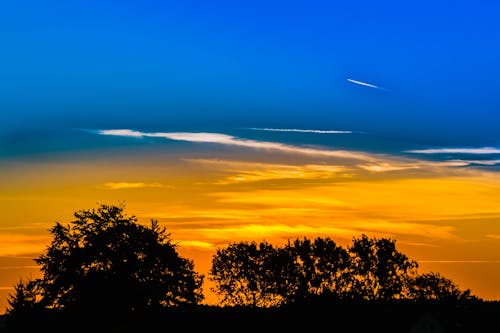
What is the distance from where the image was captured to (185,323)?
304 feet

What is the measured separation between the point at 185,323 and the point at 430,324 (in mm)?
26841

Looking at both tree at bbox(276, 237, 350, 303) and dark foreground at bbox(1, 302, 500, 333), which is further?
tree at bbox(276, 237, 350, 303)

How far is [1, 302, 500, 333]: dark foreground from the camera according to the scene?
89750mm

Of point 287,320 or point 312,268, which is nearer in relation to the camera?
point 287,320

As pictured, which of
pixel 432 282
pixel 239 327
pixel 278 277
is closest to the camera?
pixel 239 327

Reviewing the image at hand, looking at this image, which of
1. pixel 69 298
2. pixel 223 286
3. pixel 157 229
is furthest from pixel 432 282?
pixel 69 298

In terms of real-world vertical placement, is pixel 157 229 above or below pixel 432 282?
above

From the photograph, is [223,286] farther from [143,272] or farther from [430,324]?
[430,324]

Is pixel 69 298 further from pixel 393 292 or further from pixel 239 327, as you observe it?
pixel 393 292

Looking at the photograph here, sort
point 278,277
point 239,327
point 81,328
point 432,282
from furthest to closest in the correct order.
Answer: point 278,277, point 432,282, point 81,328, point 239,327

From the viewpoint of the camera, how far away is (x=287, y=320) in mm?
93000

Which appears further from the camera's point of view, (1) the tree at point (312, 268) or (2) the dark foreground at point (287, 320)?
(1) the tree at point (312, 268)

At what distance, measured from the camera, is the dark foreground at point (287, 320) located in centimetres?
8975

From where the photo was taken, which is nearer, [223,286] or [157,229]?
[157,229]
